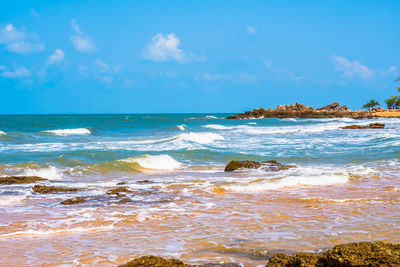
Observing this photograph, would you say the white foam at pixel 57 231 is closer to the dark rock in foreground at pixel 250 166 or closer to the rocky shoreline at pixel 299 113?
the dark rock in foreground at pixel 250 166

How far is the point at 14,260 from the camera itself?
4352 millimetres

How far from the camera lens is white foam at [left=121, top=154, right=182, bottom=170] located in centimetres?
1482

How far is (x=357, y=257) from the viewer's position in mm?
3111

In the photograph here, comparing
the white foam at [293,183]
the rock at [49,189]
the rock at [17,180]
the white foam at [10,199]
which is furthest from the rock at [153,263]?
the rock at [17,180]

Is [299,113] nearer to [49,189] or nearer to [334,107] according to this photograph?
[334,107]

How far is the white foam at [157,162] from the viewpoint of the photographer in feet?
48.6

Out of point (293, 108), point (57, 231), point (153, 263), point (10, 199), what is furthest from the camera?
point (293, 108)

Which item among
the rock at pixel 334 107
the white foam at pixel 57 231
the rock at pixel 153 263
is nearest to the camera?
the rock at pixel 153 263

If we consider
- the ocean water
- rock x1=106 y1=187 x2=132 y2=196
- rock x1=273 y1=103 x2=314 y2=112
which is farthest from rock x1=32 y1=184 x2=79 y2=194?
rock x1=273 y1=103 x2=314 y2=112

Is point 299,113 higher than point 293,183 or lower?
higher

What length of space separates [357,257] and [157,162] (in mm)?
12623

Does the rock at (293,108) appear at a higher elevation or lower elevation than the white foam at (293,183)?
higher

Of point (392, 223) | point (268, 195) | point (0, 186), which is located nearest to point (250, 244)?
point (392, 223)

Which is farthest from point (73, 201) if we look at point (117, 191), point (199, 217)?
point (199, 217)
